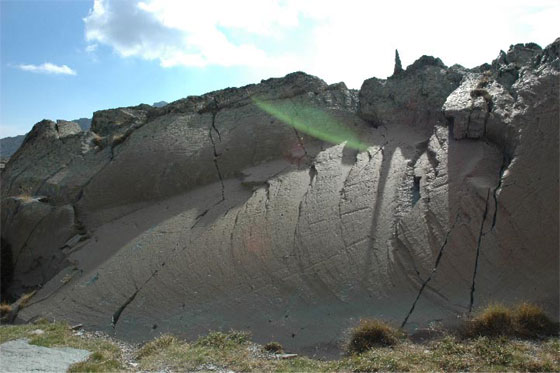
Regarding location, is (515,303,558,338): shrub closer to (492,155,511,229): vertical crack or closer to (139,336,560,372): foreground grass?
(139,336,560,372): foreground grass

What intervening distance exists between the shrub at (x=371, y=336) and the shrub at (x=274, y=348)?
90 centimetres

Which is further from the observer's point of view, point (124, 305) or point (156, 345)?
point (124, 305)

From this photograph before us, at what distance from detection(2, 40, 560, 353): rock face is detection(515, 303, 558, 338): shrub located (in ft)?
1.34

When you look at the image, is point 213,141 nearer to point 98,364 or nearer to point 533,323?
point 98,364

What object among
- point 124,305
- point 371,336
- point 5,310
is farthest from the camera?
point 5,310

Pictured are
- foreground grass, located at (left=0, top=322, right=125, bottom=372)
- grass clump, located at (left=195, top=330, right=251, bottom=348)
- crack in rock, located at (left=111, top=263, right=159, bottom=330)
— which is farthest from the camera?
crack in rock, located at (left=111, top=263, right=159, bottom=330)

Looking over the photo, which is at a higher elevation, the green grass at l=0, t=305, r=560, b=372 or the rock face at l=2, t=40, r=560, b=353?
the rock face at l=2, t=40, r=560, b=353

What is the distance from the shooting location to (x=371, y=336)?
234 inches

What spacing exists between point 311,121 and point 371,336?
5.77 m

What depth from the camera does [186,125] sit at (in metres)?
11.5

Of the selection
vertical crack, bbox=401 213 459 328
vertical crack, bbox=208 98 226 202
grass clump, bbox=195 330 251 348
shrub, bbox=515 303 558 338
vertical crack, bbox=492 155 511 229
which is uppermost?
vertical crack, bbox=208 98 226 202

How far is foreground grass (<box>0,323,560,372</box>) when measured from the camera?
5.09 metres

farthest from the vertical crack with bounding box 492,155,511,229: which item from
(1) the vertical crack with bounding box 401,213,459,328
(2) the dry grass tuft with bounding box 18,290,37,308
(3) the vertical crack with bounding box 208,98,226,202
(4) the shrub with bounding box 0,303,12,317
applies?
(4) the shrub with bounding box 0,303,12,317

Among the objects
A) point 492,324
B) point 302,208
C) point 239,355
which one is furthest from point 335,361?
point 302,208
